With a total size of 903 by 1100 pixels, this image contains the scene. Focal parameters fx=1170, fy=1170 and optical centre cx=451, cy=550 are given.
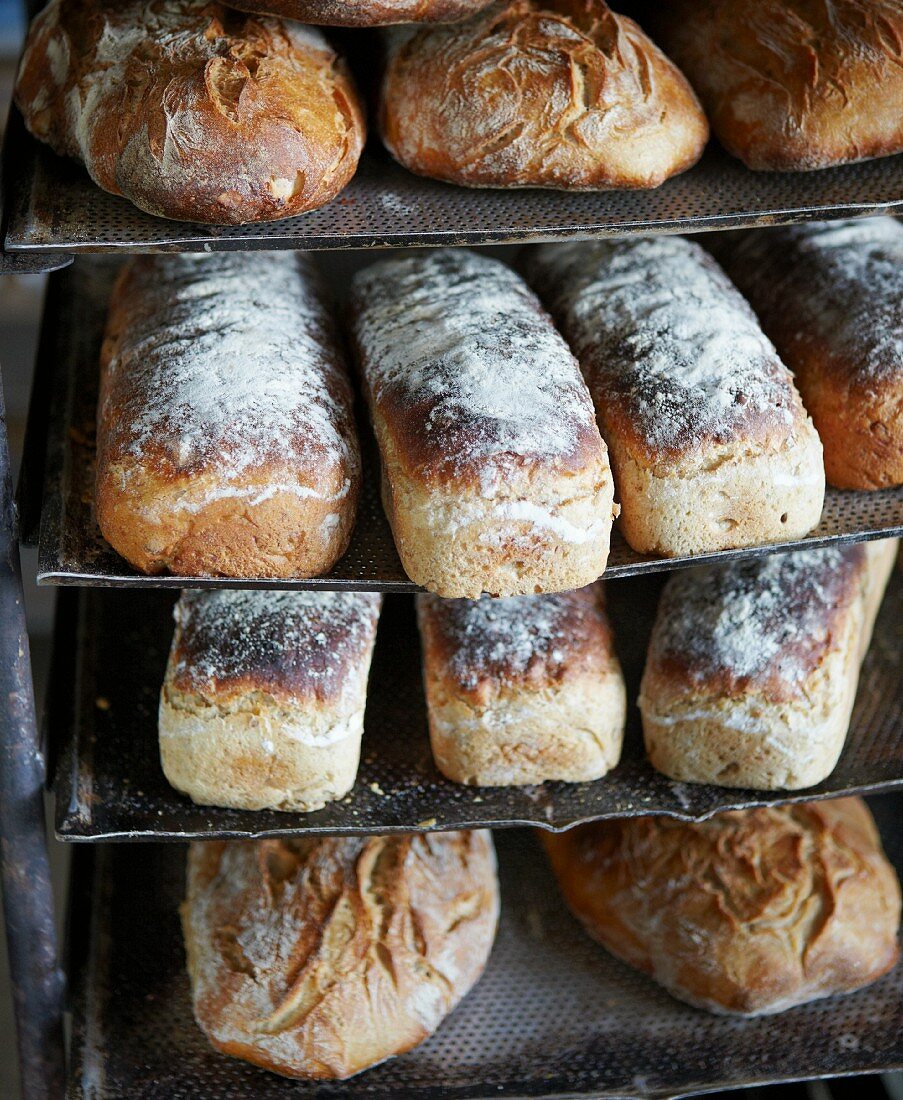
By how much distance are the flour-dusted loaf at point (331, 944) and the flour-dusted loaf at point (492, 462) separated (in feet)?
1.86

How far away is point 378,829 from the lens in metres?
1.52

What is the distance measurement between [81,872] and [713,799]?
1.04 m

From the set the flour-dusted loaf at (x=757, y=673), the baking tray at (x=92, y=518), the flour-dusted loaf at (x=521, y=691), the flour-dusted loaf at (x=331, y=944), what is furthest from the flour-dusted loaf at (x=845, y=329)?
the flour-dusted loaf at (x=331, y=944)

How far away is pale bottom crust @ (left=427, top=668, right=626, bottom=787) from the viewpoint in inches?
60.4

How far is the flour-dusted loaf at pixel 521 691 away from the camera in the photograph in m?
1.54

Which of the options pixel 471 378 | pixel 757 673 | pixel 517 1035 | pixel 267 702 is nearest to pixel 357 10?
pixel 471 378

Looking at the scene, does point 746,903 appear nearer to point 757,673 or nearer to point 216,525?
point 757,673

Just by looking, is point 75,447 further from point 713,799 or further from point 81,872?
point 713,799

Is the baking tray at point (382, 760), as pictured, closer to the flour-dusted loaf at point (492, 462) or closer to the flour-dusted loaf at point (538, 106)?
the flour-dusted loaf at point (492, 462)

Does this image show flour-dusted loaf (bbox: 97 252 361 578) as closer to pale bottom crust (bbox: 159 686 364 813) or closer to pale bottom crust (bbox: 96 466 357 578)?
pale bottom crust (bbox: 96 466 357 578)

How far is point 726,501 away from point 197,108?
74 cm

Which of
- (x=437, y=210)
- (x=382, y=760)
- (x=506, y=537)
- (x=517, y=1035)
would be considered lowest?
(x=517, y=1035)

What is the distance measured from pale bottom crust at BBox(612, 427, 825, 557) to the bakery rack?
39mm

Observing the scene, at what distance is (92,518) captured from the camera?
146cm
